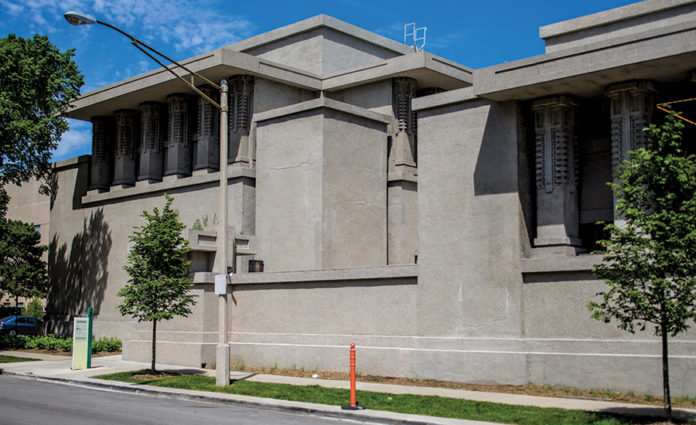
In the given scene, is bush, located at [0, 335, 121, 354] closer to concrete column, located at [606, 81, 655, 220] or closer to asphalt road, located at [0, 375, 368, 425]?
asphalt road, located at [0, 375, 368, 425]

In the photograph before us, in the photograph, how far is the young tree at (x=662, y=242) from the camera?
1365 centimetres

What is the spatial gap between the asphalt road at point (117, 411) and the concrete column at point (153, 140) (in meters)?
18.2

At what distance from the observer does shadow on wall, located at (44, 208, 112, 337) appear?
37.1m

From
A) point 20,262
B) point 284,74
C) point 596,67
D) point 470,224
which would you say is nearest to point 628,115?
point 596,67

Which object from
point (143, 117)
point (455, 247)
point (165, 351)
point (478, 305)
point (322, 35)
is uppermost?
point (322, 35)

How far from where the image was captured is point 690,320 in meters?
17.4

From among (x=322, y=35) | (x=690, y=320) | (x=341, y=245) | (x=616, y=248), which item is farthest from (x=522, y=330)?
(x=322, y=35)

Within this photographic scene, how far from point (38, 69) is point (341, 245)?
1581 centimetres

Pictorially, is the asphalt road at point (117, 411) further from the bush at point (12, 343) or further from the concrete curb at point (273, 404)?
the bush at point (12, 343)

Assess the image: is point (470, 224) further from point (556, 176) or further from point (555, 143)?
point (555, 143)

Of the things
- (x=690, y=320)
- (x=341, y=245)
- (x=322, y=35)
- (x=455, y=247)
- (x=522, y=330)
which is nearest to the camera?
(x=690, y=320)

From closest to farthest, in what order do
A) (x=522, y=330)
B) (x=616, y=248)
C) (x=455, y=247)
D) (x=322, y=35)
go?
(x=616, y=248)
(x=522, y=330)
(x=455, y=247)
(x=322, y=35)

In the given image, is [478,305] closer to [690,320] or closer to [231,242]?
[690,320]

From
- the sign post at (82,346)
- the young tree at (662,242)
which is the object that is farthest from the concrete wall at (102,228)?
the young tree at (662,242)
